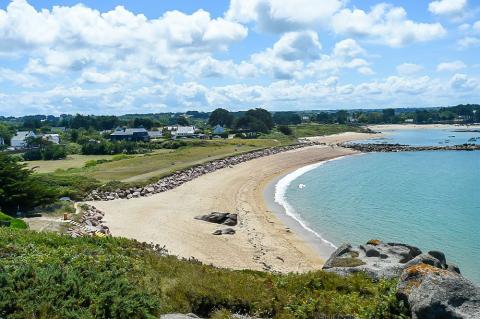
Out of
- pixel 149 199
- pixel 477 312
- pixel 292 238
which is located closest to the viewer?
pixel 477 312

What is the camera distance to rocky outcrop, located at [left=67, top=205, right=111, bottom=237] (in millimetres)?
24150

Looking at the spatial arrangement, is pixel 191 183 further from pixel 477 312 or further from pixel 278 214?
pixel 477 312

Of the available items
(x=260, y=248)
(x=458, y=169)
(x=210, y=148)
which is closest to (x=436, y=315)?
(x=260, y=248)

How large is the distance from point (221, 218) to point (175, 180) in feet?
60.6

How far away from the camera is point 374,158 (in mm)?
84125

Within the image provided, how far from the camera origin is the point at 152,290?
32.3 feet

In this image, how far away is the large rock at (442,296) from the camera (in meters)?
7.75

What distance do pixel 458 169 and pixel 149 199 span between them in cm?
4745

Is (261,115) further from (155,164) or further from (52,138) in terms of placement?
(155,164)

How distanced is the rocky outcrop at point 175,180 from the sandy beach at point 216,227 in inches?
46.8

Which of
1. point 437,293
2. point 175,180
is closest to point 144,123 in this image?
point 175,180

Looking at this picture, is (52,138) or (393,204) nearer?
(393,204)

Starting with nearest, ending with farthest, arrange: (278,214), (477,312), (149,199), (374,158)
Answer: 1. (477,312)
2. (278,214)
3. (149,199)
4. (374,158)

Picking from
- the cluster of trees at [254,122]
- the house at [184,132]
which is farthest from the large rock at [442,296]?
the cluster of trees at [254,122]
